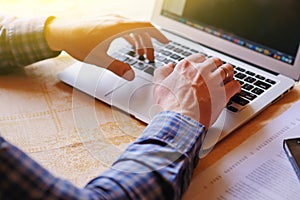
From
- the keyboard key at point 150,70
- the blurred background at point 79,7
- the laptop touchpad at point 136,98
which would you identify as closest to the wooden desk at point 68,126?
the laptop touchpad at point 136,98

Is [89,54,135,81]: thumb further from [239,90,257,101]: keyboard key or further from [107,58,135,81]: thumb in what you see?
[239,90,257,101]: keyboard key

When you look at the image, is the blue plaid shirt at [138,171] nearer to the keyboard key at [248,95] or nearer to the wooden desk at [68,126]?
the wooden desk at [68,126]

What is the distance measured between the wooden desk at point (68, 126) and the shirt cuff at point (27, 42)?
0.13ft

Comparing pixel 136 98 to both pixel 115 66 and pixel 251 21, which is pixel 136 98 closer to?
pixel 115 66

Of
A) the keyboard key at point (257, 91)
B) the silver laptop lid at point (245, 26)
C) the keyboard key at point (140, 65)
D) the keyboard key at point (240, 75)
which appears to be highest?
the silver laptop lid at point (245, 26)

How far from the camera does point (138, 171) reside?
23.4 inches

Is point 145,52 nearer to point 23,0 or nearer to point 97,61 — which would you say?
point 97,61

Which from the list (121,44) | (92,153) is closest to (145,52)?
(121,44)

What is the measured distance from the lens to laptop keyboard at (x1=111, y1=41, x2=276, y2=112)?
86 cm

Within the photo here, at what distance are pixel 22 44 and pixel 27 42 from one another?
11 millimetres

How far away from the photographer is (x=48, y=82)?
0.92m

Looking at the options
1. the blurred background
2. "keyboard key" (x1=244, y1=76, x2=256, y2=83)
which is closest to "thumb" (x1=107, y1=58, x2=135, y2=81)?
"keyboard key" (x1=244, y1=76, x2=256, y2=83)

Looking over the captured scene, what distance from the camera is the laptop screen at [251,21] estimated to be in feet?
3.03

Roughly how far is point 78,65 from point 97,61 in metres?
0.06
